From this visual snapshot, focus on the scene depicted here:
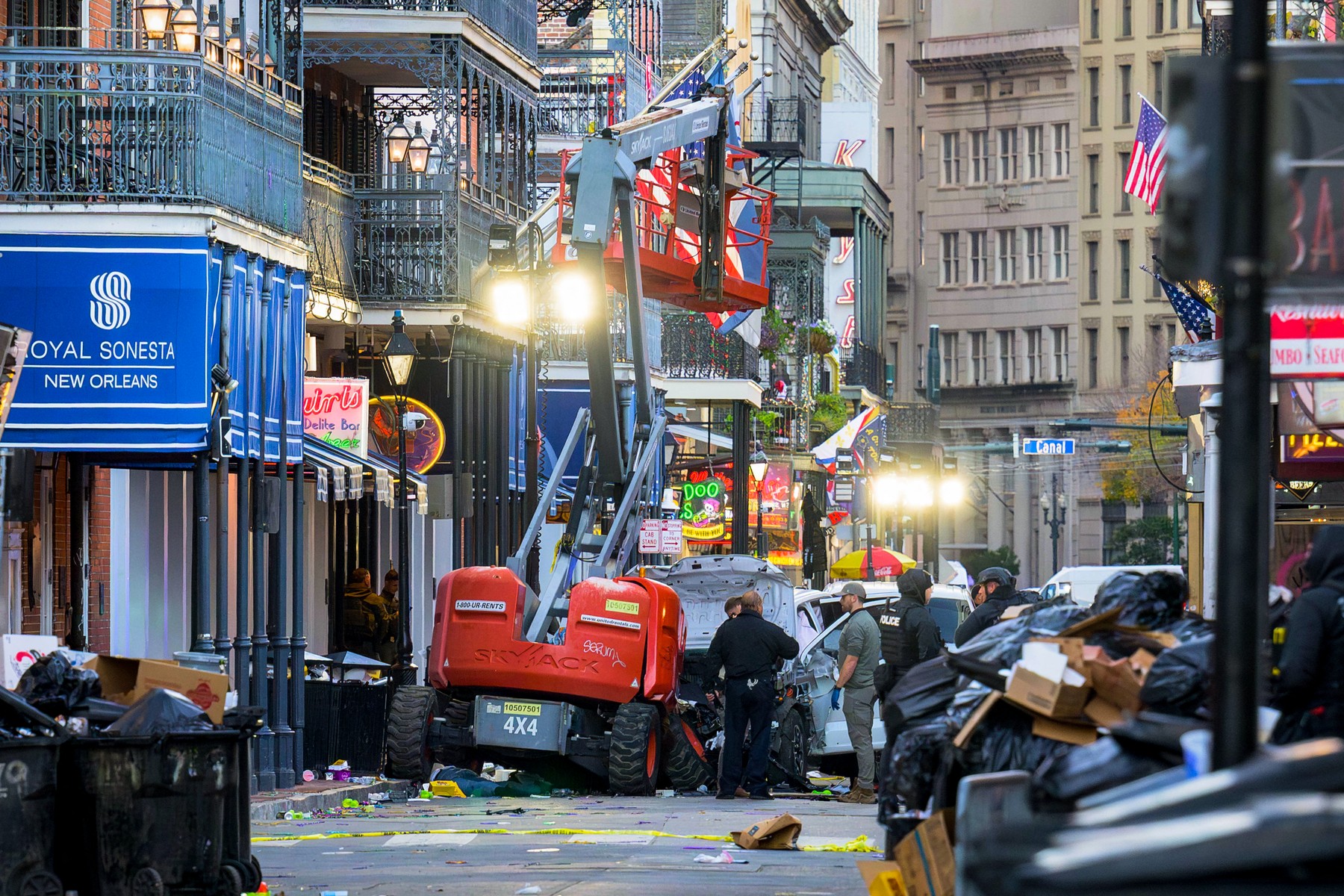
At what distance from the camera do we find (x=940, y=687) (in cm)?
1120

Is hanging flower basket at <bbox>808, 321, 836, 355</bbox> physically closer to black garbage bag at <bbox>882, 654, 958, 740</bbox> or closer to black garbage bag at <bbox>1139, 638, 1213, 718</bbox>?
black garbage bag at <bbox>882, 654, 958, 740</bbox>

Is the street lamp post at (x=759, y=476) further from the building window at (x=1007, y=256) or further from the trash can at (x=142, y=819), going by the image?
the building window at (x=1007, y=256)

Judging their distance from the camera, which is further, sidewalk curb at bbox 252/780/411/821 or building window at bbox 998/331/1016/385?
building window at bbox 998/331/1016/385

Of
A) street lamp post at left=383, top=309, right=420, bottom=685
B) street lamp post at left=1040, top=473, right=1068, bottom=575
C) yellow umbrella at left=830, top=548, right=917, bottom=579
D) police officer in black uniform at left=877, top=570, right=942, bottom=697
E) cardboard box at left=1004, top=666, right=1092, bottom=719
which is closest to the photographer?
cardboard box at left=1004, top=666, right=1092, bottom=719

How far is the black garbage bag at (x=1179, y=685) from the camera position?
891 centimetres

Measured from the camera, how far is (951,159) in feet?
346

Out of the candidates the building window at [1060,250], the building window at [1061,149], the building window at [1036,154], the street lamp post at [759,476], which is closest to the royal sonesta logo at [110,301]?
the street lamp post at [759,476]

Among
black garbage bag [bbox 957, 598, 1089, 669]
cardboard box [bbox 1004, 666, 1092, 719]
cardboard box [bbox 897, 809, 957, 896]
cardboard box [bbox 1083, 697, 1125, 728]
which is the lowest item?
cardboard box [bbox 897, 809, 957, 896]

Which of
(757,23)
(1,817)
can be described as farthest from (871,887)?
(757,23)

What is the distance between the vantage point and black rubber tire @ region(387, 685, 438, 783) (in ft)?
64.0

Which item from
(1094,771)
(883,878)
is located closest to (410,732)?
(883,878)

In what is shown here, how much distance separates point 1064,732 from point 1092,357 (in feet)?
311

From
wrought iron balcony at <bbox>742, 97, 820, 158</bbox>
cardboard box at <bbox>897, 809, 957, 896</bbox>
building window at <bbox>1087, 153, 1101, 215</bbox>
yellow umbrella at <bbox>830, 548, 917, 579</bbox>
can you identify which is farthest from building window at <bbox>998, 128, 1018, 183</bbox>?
cardboard box at <bbox>897, 809, 957, 896</bbox>

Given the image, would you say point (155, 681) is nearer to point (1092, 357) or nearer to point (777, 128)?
point (777, 128)
